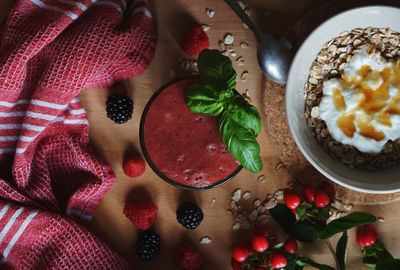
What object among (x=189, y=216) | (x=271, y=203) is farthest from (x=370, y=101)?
(x=189, y=216)

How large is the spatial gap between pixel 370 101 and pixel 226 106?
0.45 meters

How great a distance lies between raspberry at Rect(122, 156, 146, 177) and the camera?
1.33m

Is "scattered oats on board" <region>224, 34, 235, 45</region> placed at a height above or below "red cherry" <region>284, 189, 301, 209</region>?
above

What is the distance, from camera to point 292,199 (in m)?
1.29

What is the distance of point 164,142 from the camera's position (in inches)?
48.2

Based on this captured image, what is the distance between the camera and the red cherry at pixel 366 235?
4.28 feet

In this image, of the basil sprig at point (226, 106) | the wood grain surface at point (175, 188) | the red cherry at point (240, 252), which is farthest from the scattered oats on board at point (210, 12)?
the red cherry at point (240, 252)

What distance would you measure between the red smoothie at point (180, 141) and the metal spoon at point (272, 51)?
24 cm

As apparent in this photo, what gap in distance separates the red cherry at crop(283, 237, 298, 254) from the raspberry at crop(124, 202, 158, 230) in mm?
463

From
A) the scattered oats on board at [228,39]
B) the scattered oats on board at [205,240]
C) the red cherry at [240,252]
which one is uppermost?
the scattered oats on board at [228,39]

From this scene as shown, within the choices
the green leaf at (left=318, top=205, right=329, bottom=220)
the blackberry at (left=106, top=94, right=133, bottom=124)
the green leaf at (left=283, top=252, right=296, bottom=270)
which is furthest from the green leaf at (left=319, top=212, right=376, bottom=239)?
the blackberry at (left=106, top=94, right=133, bottom=124)

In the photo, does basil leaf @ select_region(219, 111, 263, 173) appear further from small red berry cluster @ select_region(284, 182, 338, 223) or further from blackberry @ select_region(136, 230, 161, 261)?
blackberry @ select_region(136, 230, 161, 261)

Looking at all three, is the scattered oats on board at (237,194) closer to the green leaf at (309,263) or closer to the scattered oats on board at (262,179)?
the scattered oats on board at (262,179)

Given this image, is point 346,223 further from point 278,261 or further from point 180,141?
point 180,141
